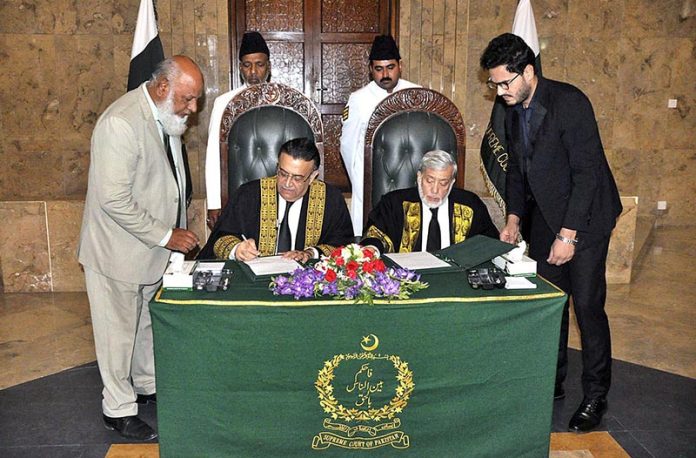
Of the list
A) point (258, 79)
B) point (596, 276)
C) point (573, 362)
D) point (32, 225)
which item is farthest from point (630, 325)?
point (32, 225)

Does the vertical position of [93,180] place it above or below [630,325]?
above

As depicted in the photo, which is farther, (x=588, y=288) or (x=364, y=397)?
(x=588, y=288)

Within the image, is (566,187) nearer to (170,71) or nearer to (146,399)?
(170,71)

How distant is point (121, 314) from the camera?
3.12 m

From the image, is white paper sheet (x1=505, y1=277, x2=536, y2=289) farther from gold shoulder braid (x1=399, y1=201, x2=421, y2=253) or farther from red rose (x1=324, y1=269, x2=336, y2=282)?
gold shoulder braid (x1=399, y1=201, x2=421, y2=253)

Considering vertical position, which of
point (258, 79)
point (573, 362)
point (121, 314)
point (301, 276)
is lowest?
point (573, 362)

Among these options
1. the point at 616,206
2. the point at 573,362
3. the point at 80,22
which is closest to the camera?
the point at 616,206

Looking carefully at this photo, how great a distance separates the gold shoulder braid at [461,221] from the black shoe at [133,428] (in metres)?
1.71

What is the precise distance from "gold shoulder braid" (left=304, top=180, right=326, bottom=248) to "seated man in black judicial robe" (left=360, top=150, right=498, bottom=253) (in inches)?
9.3

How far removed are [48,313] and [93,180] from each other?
2.39 metres

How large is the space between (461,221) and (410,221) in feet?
0.84

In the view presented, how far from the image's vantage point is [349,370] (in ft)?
8.05

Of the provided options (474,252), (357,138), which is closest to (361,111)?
(357,138)

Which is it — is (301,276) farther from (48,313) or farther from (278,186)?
(48,313)
